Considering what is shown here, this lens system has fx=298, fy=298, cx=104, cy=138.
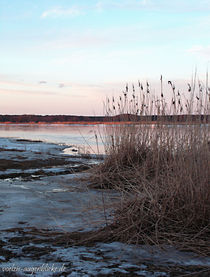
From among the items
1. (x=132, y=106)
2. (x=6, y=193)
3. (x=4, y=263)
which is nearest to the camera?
(x=4, y=263)

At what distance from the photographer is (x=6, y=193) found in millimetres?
3764

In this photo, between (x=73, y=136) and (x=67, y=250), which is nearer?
(x=67, y=250)

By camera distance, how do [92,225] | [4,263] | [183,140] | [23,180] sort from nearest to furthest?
[4,263]
[92,225]
[183,140]
[23,180]

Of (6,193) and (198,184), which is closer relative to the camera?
(198,184)

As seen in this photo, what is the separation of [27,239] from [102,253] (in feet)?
2.02

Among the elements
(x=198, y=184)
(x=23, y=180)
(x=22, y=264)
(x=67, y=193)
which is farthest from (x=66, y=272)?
(x=23, y=180)

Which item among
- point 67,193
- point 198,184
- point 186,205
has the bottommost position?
point 67,193

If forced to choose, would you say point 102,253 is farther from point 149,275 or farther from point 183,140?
point 183,140

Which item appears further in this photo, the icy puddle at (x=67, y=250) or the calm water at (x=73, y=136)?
the calm water at (x=73, y=136)

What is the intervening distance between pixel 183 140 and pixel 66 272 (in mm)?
1710

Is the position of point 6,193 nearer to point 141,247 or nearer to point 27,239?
point 27,239

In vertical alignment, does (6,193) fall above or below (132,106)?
below

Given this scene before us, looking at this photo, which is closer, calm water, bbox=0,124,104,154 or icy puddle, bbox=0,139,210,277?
icy puddle, bbox=0,139,210,277

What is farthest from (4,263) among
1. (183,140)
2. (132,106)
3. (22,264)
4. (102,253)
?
(132,106)
